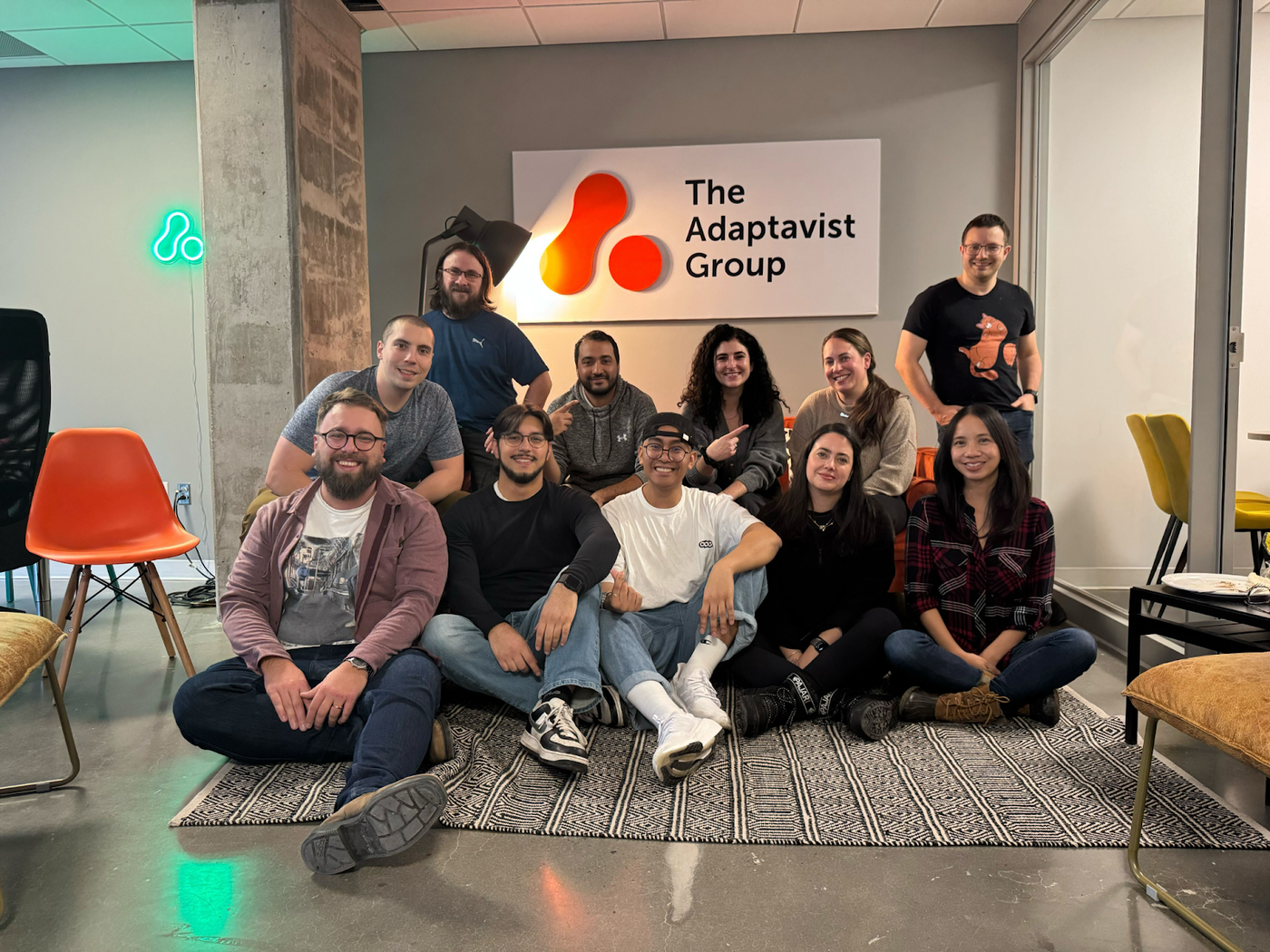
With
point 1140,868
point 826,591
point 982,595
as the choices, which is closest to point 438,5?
point 826,591

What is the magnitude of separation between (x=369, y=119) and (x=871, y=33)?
2917 millimetres

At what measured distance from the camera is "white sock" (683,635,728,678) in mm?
2578

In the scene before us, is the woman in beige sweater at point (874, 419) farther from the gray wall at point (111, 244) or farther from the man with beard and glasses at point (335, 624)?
the gray wall at point (111, 244)

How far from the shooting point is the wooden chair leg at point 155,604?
10.3ft

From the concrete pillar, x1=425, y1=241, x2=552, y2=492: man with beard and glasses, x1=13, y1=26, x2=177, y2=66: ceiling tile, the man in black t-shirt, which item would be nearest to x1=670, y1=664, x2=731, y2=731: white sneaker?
x1=425, y1=241, x2=552, y2=492: man with beard and glasses

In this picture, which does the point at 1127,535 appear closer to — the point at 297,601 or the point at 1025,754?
the point at 1025,754

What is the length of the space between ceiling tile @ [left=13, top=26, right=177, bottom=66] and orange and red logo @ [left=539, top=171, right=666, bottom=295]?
2.42m

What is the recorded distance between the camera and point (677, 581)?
9.08 ft

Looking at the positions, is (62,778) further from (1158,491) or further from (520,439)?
(1158,491)

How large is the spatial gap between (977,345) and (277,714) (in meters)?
2.99

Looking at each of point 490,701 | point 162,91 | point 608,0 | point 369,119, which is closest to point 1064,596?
point 490,701

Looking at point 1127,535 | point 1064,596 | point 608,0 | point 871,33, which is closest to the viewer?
point 1127,535

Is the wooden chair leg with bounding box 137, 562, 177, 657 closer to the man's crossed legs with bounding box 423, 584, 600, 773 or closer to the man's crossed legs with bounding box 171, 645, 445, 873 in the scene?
the man's crossed legs with bounding box 171, 645, 445, 873

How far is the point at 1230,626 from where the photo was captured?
241cm
